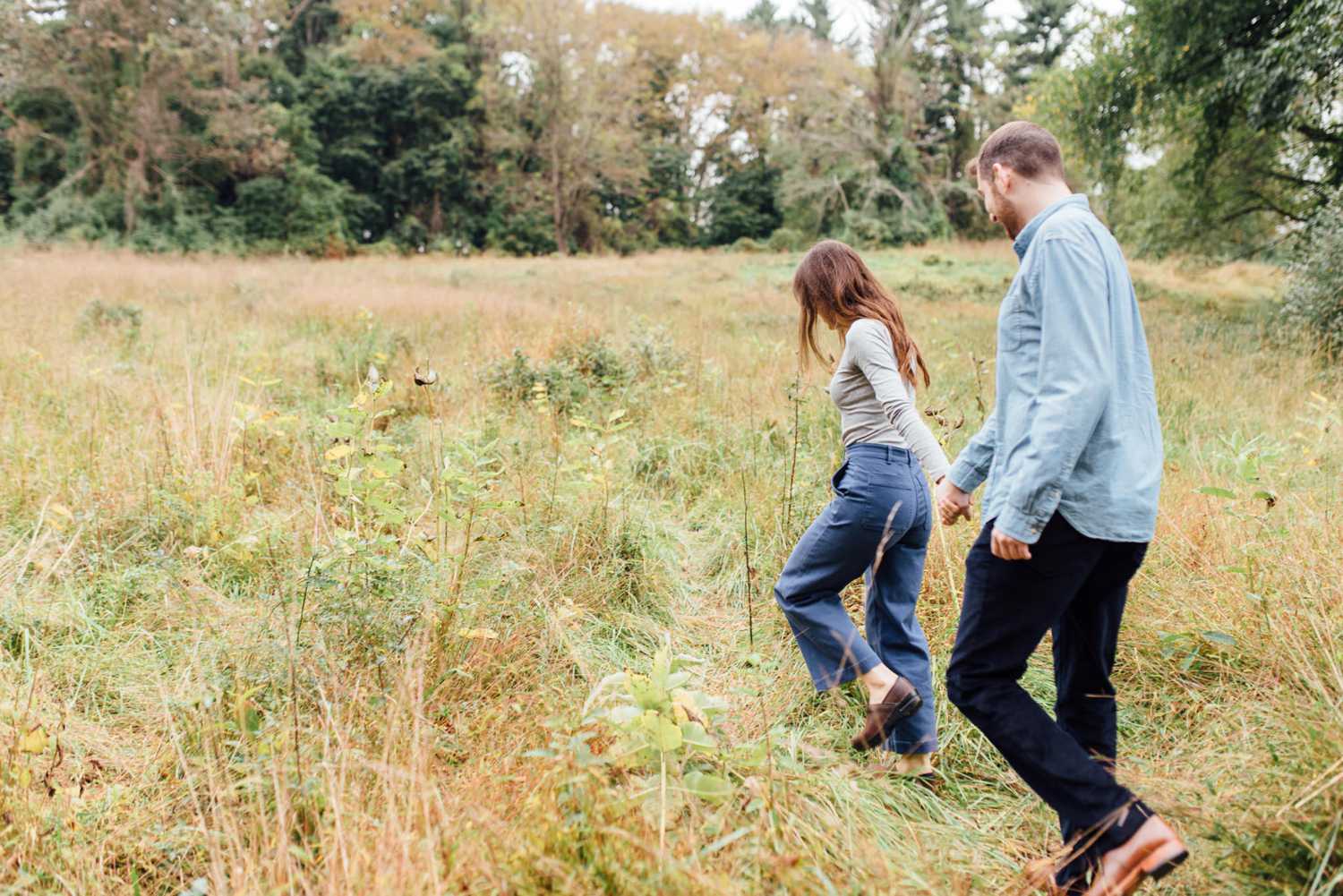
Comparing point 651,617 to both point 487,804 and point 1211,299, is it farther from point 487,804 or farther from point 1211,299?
point 1211,299

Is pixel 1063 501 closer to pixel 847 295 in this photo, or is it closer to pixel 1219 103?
pixel 847 295

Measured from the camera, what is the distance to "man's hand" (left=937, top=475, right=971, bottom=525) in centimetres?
218

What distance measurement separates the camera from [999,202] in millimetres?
2012

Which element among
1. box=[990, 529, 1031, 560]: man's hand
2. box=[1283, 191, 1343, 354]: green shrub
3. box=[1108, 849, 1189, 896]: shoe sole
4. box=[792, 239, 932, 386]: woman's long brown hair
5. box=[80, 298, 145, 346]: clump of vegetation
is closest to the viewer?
box=[1108, 849, 1189, 896]: shoe sole

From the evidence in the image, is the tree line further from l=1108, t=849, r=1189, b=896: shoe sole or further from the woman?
l=1108, t=849, r=1189, b=896: shoe sole

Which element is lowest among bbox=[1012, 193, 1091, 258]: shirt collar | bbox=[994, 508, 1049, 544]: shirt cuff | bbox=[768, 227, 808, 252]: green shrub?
bbox=[994, 508, 1049, 544]: shirt cuff

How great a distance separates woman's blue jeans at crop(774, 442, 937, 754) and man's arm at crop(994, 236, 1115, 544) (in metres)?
0.67

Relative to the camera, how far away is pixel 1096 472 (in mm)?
1763

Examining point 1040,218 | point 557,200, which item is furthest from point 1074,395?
point 557,200

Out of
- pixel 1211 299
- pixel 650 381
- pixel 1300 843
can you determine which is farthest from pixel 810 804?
pixel 1211 299

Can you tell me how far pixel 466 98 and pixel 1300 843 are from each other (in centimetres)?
3653

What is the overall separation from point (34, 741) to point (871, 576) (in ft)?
8.29

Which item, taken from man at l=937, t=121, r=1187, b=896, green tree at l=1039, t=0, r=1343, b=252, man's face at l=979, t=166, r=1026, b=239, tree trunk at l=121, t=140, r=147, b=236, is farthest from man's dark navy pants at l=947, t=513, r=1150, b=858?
tree trunk at l=121, t=140, r=147, b=236

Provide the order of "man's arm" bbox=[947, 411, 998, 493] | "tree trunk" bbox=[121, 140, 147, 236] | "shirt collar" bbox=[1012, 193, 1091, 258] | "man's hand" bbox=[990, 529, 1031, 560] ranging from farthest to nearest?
1. "tree trunk" bbox=[121, 140, 147, 236]
2. "man's arm" bbox=[947, 411, 998, 493]
3. "shirt collar" bbox=[1012, 193, 1091, 258]
4. "man's hand" bbox=[990, 529, 1031, 560]
